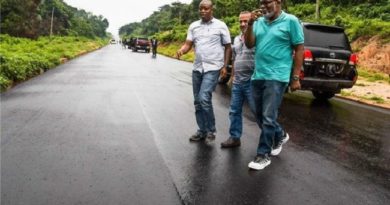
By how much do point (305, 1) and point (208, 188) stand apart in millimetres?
40735

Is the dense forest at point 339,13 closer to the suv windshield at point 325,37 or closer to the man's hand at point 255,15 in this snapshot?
the suv windshield at point 325,37

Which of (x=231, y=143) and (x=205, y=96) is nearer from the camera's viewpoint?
(x=231, y=143)

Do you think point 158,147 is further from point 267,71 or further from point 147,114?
point 147,114

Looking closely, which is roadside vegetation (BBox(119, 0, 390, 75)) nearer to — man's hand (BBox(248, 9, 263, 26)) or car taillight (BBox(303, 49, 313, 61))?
car taillight (BBox(303, 49, 313, 61))

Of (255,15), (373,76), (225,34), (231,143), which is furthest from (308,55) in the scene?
(373,76)

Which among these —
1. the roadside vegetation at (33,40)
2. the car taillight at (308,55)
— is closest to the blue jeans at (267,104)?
the car taillight at (308,55)

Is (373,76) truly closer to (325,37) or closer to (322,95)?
(322,95)

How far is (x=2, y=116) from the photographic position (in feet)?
26.2

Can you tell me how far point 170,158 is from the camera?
548 cm

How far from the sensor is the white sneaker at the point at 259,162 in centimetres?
510

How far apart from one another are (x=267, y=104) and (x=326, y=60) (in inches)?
210

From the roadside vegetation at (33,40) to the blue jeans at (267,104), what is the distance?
8.65 metres

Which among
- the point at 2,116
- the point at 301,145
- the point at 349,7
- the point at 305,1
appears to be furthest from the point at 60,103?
the point at 305,1

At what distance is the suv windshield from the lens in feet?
33.4
